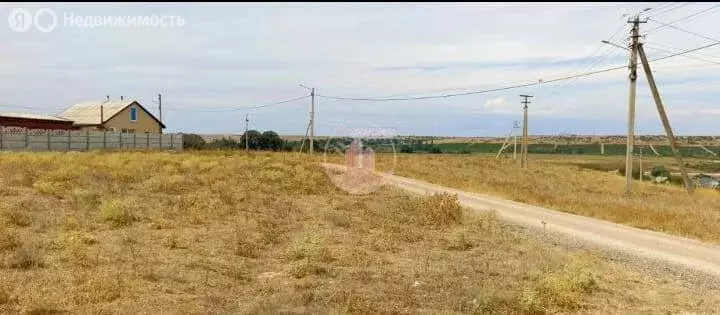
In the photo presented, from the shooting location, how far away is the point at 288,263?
10.5m

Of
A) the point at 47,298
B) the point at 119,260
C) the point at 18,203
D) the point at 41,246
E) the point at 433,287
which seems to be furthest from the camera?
the point at 18,203

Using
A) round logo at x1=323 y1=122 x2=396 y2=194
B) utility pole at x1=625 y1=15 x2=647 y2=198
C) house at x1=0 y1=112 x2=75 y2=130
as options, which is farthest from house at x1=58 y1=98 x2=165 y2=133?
utility pole at x1=625 y1=15 x2=647 y2=198

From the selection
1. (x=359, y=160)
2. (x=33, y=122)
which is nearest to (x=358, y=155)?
(x=359, y=160)

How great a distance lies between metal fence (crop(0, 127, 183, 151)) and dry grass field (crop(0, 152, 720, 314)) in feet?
104

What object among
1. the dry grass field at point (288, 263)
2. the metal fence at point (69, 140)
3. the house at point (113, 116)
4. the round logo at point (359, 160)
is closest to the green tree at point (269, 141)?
the house at point (113, 116)

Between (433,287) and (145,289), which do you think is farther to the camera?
(433,287)

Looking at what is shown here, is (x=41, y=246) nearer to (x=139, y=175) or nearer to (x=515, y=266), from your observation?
(x=515, y=266)

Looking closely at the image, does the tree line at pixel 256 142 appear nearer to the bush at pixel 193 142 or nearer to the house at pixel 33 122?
the bush at pixel 193 142

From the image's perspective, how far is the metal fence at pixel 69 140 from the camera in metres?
46.4

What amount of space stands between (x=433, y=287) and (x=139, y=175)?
69.8 feet

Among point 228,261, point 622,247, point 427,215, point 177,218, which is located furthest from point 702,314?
point 177,218

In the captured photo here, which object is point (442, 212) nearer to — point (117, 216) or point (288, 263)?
point (288, 263)

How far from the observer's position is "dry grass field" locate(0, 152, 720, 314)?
7672 mm

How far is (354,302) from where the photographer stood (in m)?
7.66
